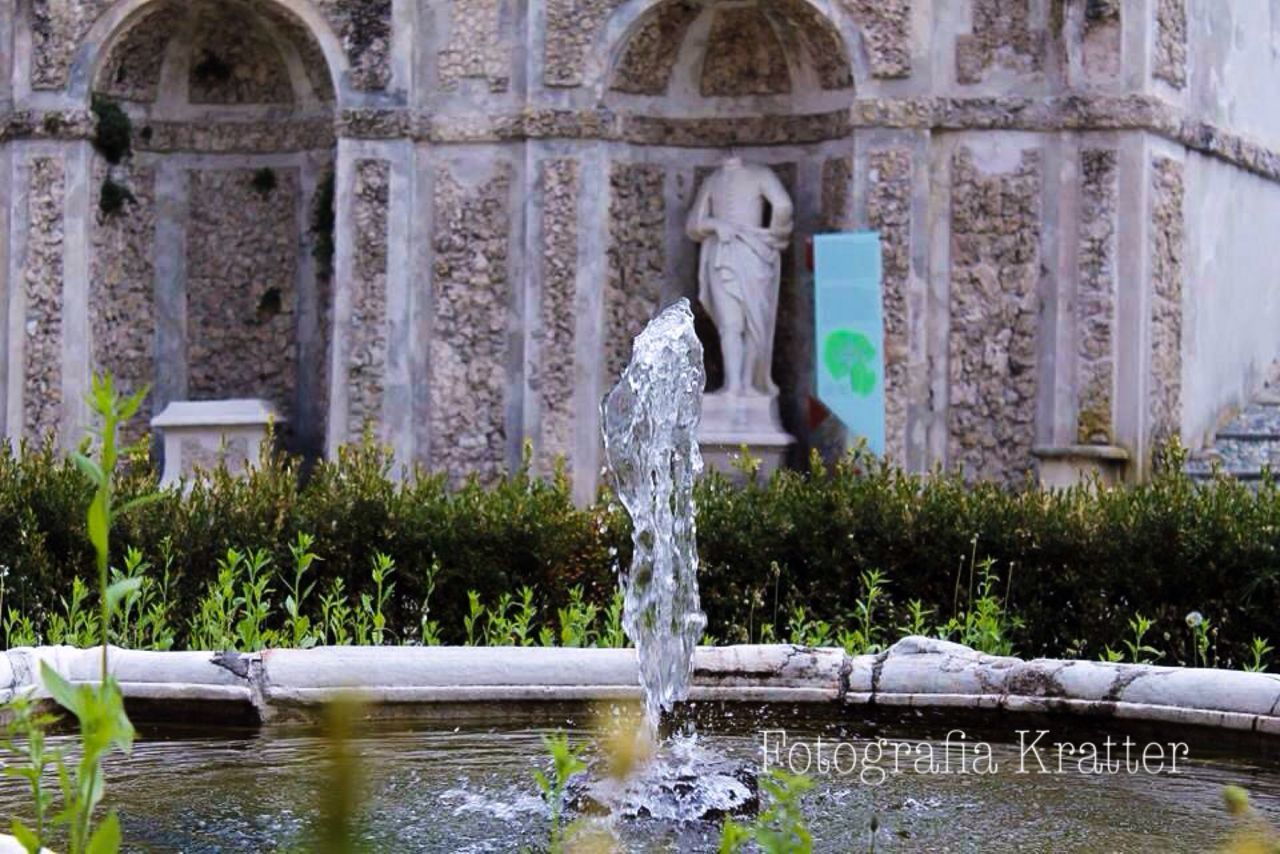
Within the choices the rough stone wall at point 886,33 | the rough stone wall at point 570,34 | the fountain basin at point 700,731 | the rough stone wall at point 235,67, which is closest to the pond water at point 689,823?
the fountain basin at point 700,731

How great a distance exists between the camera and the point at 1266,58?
18.2 meters

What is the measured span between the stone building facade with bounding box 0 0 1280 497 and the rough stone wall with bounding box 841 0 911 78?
2cm

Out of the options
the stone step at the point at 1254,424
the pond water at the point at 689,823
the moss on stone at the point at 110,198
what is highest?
the moss on stone at the point at 110,198

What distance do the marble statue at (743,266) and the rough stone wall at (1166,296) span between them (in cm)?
258

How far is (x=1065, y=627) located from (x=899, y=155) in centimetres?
745

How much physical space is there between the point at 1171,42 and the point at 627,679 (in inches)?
415

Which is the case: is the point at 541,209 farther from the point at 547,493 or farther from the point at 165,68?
the point at 547,493

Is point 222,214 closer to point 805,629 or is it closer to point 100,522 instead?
point 805,629

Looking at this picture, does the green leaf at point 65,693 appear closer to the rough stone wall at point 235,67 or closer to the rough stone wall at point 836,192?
the rough stone wall at point 836,192

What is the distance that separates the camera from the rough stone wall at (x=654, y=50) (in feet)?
→ 53.7

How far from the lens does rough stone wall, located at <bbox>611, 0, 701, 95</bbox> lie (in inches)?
645

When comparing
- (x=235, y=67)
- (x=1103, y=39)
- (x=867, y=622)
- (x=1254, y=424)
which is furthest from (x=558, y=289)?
(x=867, y=622)

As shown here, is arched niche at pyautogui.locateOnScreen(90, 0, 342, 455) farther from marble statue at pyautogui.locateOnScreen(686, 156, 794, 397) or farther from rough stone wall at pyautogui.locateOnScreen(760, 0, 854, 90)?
rough stone wall at pyautogui.locateOnScreen(760, 0, 854, 90)

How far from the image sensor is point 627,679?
670 centimetres
